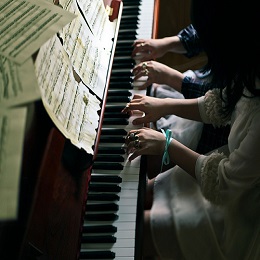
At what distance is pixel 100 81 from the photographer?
129cm

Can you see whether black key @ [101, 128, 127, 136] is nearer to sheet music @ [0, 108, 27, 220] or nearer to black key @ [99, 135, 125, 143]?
black key @ [99, 135, 125, 143]

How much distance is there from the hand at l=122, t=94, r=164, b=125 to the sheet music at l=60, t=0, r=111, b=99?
12cm

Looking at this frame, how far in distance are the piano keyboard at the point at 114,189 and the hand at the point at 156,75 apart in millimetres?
32

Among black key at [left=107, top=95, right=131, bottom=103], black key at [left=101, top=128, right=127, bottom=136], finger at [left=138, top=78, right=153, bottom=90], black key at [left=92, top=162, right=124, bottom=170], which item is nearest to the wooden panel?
black key at [left=92, top=162, right=124, bottom=170]

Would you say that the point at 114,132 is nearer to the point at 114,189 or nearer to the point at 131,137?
the point at 131,137

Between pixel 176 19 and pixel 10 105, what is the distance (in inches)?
62.6

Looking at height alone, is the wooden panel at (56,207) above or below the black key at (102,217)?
above

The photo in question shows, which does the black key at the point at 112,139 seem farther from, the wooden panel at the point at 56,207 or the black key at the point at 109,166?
the wooden panel at the point at 56,207

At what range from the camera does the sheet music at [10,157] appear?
686mm

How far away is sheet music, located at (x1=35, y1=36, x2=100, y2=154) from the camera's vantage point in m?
0.94

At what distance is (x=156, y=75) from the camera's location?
5.09 ft

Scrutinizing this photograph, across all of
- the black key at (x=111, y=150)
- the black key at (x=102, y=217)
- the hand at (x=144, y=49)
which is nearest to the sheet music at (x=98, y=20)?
the hand at (x=144, y=49)

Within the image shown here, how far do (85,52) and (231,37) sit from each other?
41cm

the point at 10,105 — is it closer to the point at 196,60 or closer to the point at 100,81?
the point at 100,81
